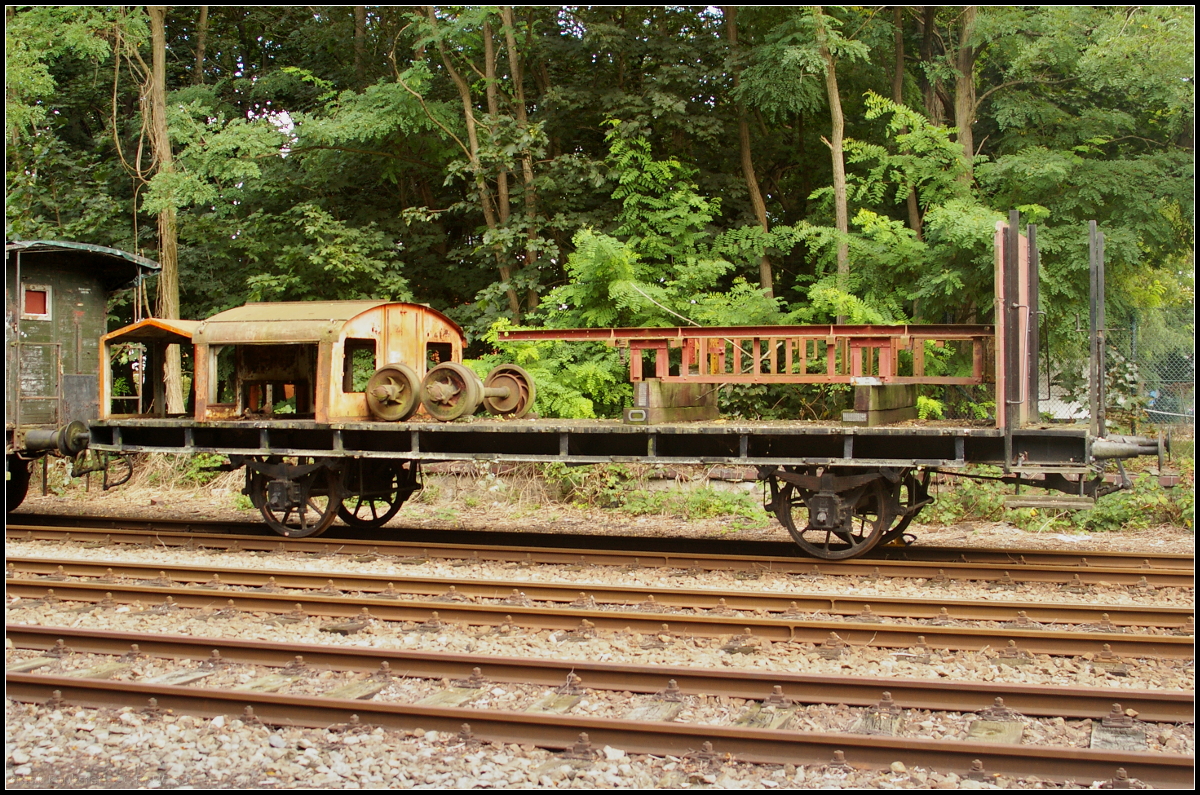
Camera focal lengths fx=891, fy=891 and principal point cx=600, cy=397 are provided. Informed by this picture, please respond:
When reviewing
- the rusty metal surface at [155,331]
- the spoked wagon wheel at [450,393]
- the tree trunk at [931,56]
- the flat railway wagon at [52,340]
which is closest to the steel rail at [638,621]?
the spoked wagon wheel at [450,393]

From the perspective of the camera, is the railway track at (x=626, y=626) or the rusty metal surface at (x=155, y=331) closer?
the railway track at (x=626, y=626)

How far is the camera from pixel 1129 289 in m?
15.9

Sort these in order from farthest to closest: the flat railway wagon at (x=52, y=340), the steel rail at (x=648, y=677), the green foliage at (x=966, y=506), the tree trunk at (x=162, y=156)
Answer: the tree trunk at (x=162, y=156) → the green foliage at (x=966, y=506) → the flat railway wagon at (x=52, y=340) → the steel rail at (x=648, y=677)

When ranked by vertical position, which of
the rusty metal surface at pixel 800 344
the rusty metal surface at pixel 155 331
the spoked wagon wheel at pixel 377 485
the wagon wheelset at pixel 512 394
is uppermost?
the rusty metal surface at pixel 155 331

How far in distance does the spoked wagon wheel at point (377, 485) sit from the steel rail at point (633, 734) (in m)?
5.33

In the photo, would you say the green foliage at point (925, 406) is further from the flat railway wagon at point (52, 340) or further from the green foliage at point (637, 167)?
the flat railway wagon at point (52, 340)

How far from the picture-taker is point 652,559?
→ 9.48 m

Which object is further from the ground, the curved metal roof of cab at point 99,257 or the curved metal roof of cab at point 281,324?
the curved metal roof of cab at point 99,257

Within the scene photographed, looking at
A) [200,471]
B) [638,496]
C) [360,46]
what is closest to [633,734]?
[638,496]

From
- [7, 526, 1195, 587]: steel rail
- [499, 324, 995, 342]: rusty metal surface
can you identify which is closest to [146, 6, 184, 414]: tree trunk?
[7, 526, 1195, 587]: steel rail

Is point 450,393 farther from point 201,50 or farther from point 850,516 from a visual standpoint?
point 201,50

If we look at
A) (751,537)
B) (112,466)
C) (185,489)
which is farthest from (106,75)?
(751,537)

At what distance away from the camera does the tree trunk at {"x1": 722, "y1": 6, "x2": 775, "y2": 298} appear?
16.8 m

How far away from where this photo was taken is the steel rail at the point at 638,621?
6320 mm
